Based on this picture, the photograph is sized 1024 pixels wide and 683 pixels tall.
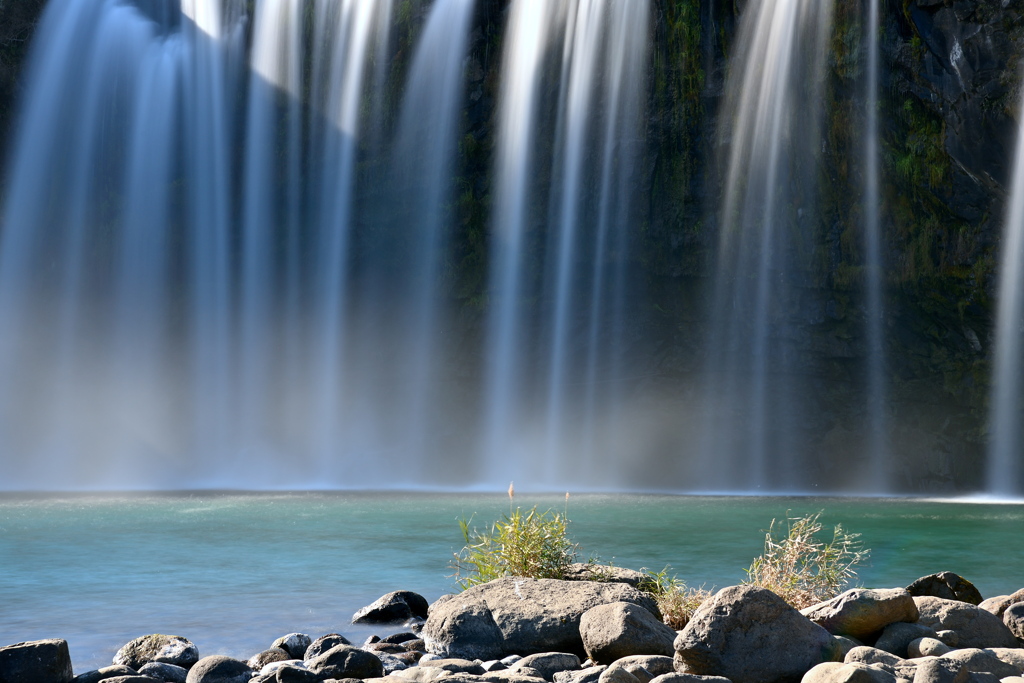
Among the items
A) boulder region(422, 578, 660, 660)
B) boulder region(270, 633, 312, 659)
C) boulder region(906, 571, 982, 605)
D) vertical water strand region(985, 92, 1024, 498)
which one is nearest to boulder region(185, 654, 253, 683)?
boulder region(270, 633, 312, 659)

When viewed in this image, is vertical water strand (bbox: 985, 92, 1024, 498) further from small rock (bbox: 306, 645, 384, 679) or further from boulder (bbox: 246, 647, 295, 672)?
small rock (bbox: 306, 645, 384, 679)

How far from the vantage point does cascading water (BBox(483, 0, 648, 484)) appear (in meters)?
27.4

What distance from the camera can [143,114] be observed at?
100 ft

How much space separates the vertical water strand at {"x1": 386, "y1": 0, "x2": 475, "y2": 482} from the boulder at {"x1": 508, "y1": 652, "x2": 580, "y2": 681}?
23194 millimetres

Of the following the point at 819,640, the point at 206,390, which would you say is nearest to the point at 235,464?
the point at 206,390

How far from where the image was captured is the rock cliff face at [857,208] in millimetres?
22844

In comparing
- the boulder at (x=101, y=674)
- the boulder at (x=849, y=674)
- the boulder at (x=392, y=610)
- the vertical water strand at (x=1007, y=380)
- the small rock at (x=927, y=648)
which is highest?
the vertical water strand at (x=1007, y=380)

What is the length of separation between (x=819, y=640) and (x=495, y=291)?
75.5 feet

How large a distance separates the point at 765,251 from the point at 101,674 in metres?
23.5

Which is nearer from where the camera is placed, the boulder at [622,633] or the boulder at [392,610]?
the boulder at [622,633]

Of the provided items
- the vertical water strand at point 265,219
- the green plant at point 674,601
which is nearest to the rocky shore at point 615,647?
the green plant at point 674,601

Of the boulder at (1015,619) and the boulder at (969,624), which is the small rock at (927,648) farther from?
Answer: the boulder at (1015,619)

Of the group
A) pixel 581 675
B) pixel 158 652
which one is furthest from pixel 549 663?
pixel 158 652

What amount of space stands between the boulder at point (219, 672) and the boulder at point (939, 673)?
11.7ft
